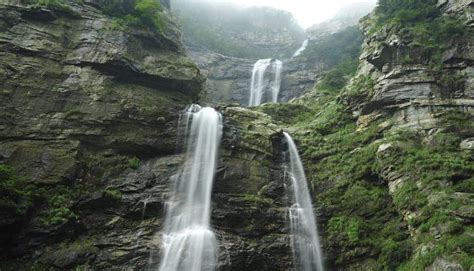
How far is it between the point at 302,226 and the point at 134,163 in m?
7.68

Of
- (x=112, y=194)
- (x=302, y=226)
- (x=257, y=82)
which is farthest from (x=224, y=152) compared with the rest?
(x=257, y=82)

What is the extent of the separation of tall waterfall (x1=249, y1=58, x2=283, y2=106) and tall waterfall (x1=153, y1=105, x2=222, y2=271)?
16.2 metres

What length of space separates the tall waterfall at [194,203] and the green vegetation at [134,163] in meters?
1.85

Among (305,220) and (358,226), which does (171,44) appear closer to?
(305,220)

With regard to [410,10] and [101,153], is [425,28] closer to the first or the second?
[410,10]

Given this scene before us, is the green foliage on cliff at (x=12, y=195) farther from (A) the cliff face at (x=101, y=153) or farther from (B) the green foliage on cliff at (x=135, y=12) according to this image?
(B) the green foliage on cliff at (x=135, y=12)

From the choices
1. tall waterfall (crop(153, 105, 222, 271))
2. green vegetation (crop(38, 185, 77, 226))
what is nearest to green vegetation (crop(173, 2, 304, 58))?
tall waterfall (crop(153, 105, 222, 271))

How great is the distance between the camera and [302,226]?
15.8m

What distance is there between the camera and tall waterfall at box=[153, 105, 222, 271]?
1388 cm

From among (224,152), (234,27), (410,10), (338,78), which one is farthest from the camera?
(234,27)

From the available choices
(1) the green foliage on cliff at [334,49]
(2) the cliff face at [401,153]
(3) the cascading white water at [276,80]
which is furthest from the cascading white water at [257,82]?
(2) the cliff face at [401,153]

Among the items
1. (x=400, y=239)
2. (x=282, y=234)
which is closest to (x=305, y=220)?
(x=282, y=234)

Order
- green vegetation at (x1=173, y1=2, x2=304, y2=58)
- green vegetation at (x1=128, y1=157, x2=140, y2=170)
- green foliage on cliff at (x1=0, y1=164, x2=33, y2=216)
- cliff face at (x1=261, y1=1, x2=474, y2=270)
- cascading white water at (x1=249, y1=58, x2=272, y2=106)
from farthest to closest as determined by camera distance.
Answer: green vegetation at (x1=173, y1=2, x2=304, y2=58) < cascading white water at (x1=249, y1=58, x2=272, y2=106) < green vegetation at (x1=128, y1=157, x2=140, y2=170) < cliff face at (x1=261, y1=1, x2=474, y2=270) < green foliage on cliff at (x1=0, y1=164, x2=33, y2=216)

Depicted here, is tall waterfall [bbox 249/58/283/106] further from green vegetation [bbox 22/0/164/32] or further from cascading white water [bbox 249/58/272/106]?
green vegetation [bbox 22/0/164/32]
